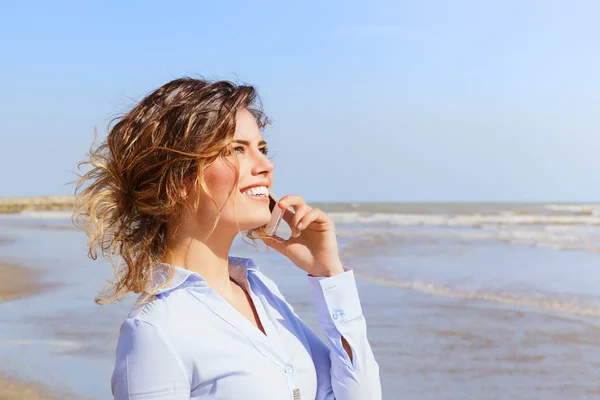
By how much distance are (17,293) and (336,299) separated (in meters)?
7.36

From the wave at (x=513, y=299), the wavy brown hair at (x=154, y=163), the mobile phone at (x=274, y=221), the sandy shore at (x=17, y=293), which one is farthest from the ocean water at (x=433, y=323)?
the wavy brown hair at (x=154, y=163)

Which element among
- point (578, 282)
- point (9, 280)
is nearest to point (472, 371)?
Answer: point (578, 282)

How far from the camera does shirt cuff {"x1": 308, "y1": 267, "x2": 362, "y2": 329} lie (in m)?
2.25

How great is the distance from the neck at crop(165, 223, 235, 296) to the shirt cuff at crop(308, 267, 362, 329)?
0.37 m

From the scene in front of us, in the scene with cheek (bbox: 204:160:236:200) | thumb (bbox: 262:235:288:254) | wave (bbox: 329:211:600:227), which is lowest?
wave (bbox: 329:211:600:227)

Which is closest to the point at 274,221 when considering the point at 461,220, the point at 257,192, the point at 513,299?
the point at 257,192

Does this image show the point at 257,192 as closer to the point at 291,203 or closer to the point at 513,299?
the point at 291,203

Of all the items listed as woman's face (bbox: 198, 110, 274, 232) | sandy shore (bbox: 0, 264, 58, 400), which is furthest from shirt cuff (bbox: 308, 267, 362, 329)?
sandy shore (bbox: 0, 264, 58, 400)

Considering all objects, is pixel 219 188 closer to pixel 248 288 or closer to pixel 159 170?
pixel 159 170

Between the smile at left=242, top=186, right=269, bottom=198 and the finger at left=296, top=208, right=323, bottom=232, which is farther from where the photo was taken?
the finger at left=296, top=208, right=323, bottom=232

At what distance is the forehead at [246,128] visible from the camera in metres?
2.08

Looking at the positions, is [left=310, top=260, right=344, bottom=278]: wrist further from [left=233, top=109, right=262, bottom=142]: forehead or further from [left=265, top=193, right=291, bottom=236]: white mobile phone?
[left=233, top=109, right=262, bottom=142]: forehead

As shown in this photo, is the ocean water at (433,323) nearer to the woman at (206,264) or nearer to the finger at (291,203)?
the woman at (206,264)

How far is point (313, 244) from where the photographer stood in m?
2.38
